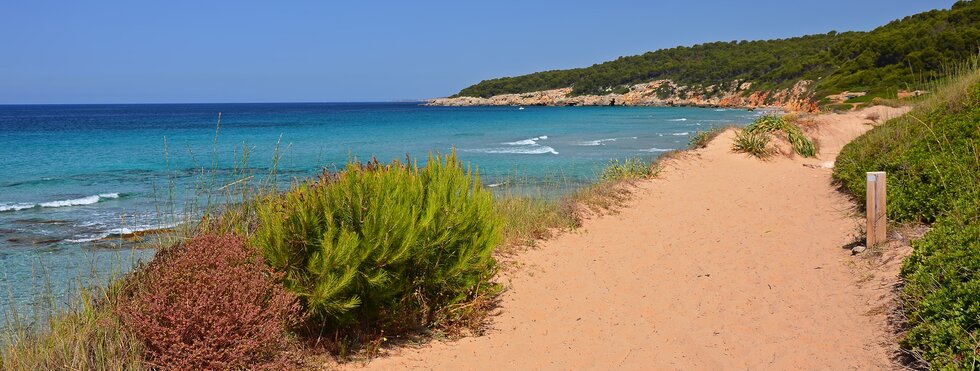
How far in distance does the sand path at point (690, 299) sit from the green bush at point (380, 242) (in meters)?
0.44

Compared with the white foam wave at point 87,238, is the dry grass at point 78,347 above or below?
above

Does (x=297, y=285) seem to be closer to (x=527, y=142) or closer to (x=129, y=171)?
(x=129, y=171)

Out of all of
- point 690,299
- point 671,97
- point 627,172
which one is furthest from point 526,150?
point 671,97

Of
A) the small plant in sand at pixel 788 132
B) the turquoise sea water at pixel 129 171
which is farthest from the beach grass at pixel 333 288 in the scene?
the small plant in sand at pixel 788 132

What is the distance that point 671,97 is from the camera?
101188 mm

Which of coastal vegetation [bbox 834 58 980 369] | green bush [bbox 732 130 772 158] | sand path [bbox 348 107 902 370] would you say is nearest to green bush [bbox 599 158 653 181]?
sand path [bbox 348 107 902 370]

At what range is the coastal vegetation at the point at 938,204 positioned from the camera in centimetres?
457

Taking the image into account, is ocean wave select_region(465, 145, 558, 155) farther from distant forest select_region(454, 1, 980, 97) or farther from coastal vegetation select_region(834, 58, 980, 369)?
coastal vegetation select_region(834, 58, 980, 369)

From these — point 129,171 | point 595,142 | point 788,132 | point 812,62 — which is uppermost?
point 812,62

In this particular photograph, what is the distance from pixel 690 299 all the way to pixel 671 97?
98.4 m

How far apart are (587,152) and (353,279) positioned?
24004 mm

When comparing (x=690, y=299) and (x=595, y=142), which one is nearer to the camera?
(x=690, y=299)

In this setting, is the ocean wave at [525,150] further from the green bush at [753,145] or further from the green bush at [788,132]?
the green bush at [753,145]

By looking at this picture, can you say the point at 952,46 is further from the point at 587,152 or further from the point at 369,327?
the point at 369,327
